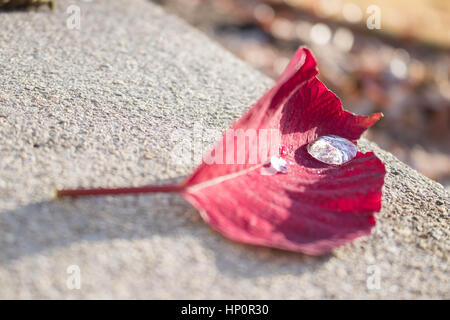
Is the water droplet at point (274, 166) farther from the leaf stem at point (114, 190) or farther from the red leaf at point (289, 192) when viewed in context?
the leaf stem at point (114, 190)

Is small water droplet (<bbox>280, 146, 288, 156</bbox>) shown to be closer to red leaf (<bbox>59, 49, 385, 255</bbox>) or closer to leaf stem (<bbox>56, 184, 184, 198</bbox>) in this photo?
red leaf (<bbox>59, 49, 385, 255</bbox>)

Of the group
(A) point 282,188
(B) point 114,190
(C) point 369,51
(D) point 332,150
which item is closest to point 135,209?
(B) point 114,190

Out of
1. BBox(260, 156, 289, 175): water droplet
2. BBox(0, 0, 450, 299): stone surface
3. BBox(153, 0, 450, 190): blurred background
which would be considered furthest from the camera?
BBox(153, 0, 450, 190): blurred background

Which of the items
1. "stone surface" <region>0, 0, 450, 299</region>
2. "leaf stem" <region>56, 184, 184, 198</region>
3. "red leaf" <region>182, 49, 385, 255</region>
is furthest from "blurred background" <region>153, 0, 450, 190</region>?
"leaf stem" <region>56, 184, 184, 198</region>

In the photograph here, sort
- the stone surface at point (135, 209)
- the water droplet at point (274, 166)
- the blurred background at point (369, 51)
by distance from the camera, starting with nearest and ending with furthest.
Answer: the stone surface at point (135, 209), the water droplet at point (274, 166), the blurred background at point (369, 51)

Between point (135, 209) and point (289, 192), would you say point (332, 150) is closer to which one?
point (289, 192)

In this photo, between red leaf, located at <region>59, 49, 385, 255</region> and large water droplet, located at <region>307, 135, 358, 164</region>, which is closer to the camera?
red leaf, located at <region>59, 49, 385, 255</region>

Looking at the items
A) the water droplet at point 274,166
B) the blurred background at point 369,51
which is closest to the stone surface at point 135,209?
the water droplet at point 274,166

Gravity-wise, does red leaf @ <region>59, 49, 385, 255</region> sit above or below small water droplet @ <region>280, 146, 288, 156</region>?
below
